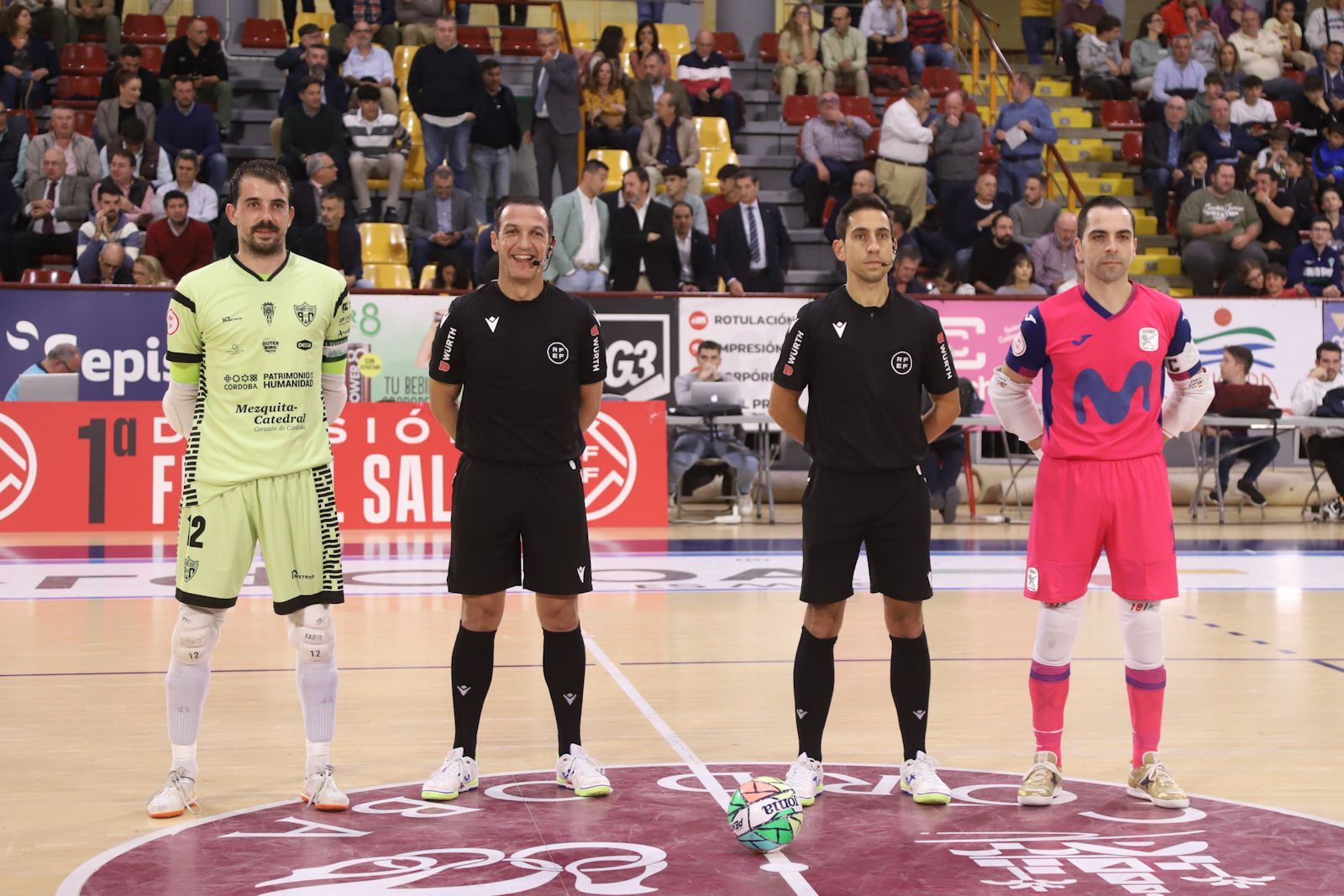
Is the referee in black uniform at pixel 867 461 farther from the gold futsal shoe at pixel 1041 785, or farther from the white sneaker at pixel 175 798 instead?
the white sneaker at pixel 175 798

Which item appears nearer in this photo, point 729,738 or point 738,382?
point 729,738

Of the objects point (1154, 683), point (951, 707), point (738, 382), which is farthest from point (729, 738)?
point (738, 382)

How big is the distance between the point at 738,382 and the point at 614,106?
15.5 feet

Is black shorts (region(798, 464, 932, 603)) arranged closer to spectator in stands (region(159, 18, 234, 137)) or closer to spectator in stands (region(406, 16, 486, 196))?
spectator in stands (region(406, 16, 486, 196))

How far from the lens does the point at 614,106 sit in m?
19.0

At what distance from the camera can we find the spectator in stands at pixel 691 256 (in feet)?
54.7

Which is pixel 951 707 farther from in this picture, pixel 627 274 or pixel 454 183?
pixel 454 183

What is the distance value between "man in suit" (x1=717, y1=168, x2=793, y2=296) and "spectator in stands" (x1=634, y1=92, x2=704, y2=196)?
92 cm

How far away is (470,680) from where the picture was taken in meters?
5.66

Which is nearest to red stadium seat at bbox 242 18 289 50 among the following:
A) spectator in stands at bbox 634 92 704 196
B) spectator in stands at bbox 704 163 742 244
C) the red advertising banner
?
spectator in stands at bbox 634 92 704 196

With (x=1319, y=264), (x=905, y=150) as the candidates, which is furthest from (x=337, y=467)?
(x=1319, y=264)

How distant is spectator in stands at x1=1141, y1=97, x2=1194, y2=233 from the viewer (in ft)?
67.5

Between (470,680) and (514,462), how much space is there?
0.82 m

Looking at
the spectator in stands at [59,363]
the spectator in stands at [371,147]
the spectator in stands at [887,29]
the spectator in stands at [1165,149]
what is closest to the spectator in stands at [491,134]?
the spectator in stands at [371,147]
